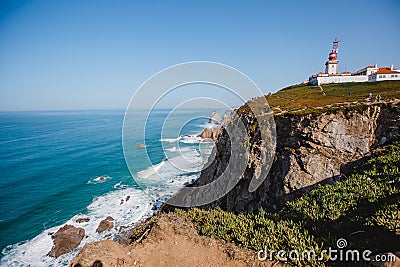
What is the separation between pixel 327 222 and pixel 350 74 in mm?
41711

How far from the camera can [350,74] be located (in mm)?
38062

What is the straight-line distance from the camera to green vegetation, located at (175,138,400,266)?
18.9 ft

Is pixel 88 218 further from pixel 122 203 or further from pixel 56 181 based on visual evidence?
pixel 56 181

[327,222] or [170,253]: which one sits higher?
[327,222]

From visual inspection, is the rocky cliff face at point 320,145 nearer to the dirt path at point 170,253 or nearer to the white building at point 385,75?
the dirt path at point 170,253

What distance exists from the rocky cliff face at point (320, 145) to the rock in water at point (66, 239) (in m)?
18.3

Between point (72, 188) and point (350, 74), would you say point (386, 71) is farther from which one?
point (72, 188)

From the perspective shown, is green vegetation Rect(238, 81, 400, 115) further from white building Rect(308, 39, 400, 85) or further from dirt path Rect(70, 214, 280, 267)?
dirt path Rect(70, 214, 280, 267)

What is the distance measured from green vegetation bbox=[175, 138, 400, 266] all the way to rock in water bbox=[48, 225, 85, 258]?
58.0ft


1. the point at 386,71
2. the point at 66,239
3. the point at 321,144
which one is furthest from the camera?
the point at 386,71

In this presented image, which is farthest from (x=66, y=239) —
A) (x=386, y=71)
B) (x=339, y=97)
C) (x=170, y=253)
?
(x=386, y=71)

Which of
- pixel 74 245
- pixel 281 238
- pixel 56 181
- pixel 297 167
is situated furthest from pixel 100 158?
pixel 281 238

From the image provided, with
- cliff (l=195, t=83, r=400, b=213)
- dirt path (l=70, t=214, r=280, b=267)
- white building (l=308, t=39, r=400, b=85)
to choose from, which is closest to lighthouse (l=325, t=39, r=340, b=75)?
white building (l=308, t=39, r=400, b=85)

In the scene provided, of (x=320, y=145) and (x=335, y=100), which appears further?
(x=335, y=100)
